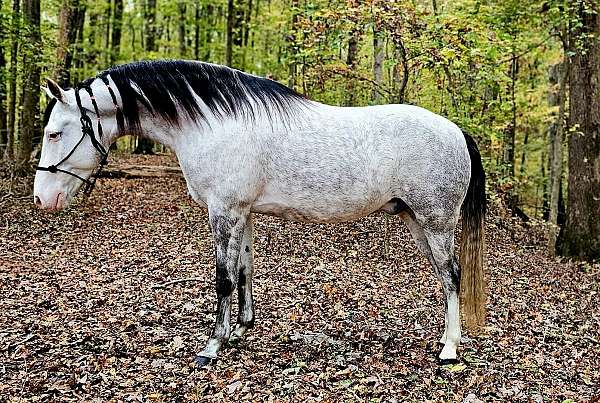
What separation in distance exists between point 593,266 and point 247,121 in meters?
7.74

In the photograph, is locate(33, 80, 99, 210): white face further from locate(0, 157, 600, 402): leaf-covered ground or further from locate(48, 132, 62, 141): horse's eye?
locate(0, 157, 600, 402): leaf-covered ground

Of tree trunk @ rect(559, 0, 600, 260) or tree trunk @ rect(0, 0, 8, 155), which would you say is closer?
tree trunk @ rect(559, 0, 600, 260)

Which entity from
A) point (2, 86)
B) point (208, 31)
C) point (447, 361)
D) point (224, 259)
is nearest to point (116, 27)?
point (208, 31)

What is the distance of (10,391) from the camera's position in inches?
152

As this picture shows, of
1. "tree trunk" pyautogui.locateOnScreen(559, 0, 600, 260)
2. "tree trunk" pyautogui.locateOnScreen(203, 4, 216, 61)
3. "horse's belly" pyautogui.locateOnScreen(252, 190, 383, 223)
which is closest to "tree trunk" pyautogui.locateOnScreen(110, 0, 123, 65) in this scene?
"tree trunk" pyautogui.locateOnScreen(203, 4, 216, 61)

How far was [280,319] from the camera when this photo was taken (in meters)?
5.70

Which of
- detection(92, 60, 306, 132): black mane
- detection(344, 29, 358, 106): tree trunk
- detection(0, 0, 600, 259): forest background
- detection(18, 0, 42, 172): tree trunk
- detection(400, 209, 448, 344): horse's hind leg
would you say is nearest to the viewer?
detection(92, 60, 306, 132): black mane

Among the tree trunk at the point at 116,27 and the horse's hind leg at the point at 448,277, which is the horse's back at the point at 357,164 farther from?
the tree trunk at the point at 116,27

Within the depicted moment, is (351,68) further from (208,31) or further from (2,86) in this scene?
(208,31)

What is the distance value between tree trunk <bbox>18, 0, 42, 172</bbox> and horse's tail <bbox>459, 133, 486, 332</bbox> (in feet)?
28.2

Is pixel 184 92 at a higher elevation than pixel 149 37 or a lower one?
lower

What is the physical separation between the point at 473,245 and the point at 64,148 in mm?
3631

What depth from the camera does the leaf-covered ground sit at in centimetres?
413

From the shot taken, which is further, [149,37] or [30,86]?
[149,37]
